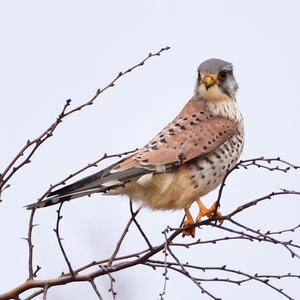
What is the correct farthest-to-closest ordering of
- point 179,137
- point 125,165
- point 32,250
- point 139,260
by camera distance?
point 179,137, point 125,165, point 139,260, point 32,250

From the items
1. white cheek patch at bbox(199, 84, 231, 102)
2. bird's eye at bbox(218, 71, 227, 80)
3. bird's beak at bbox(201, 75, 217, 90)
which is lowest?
white cheek patch at bbox(199, 84, 231, 102)

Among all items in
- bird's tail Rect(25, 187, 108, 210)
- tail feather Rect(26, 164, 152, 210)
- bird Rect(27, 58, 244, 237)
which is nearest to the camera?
bird's tail Rect(25, 187, 108, 210)

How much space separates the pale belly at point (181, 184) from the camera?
4449 mm

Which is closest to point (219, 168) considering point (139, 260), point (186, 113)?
point (186, 113)

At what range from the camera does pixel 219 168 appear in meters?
4.66

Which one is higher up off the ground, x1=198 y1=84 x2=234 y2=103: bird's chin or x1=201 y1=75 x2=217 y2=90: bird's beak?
x1=201 y1=75 x2=217 y2=90: bird's beak

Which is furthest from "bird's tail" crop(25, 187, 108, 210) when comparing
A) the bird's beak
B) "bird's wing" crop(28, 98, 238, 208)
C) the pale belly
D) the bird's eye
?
the bird's eye

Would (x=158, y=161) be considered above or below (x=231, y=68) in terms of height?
below

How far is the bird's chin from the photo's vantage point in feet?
17.3

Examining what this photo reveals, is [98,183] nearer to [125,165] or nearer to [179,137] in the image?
[125,165]

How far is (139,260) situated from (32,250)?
0.48 m

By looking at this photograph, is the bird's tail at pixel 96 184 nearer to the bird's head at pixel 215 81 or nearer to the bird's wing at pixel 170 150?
the bird's wing at pixel 170 150

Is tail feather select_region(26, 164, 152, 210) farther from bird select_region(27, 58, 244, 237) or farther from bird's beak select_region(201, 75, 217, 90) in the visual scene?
bird's beak select_region(201, 75, 217, 90)

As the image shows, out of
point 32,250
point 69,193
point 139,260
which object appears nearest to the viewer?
point 32,250
